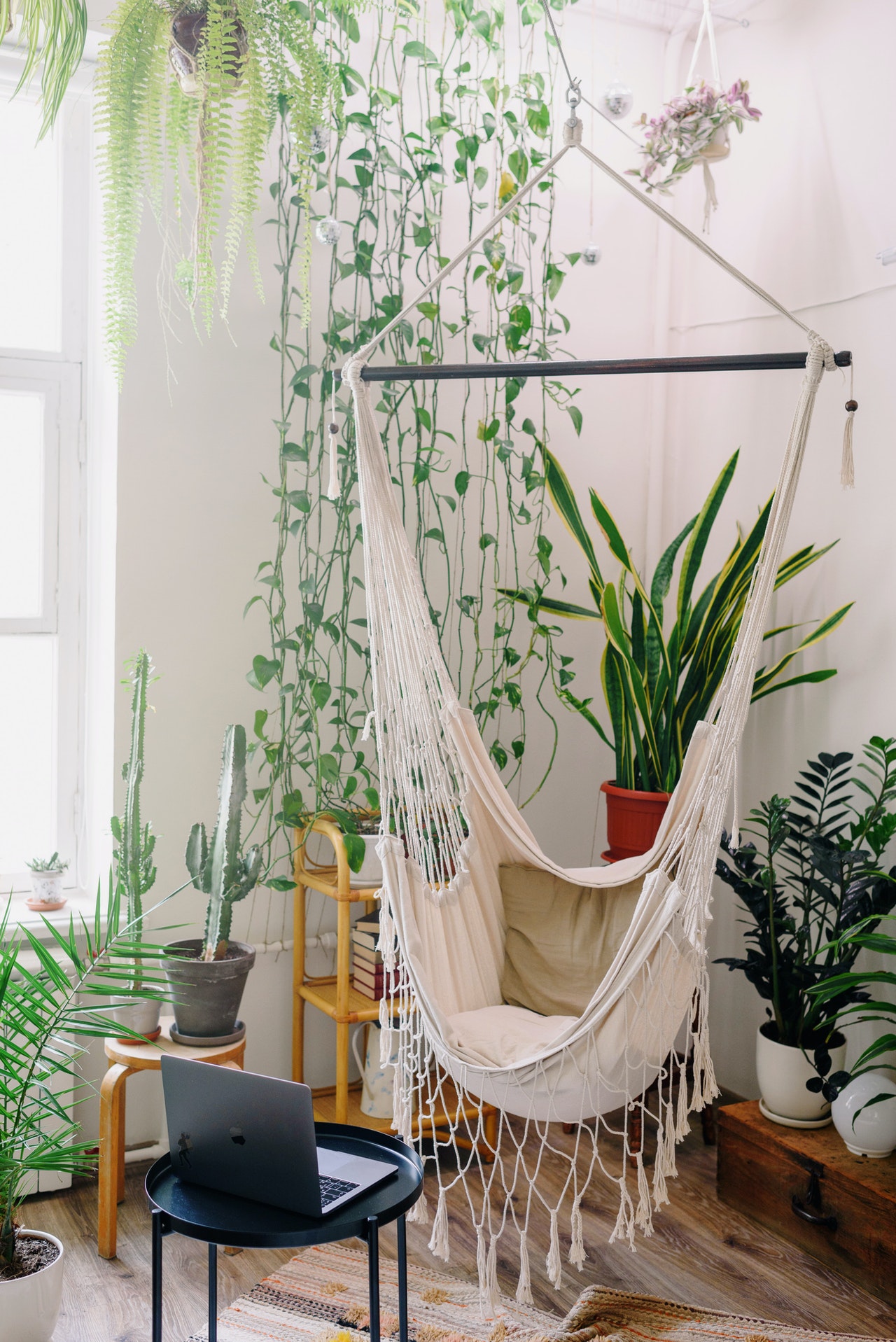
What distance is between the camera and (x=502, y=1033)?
1.96 m

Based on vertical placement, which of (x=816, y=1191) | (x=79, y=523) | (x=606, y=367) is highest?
(x=606, y=367)

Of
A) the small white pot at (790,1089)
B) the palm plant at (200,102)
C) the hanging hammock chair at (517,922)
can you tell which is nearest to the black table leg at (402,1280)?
the hanging hammock chair at (517,922)

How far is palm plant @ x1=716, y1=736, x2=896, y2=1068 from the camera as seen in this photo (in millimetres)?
2156

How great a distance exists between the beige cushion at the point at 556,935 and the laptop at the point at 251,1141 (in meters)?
0.75

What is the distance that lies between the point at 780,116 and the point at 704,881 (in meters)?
1.93

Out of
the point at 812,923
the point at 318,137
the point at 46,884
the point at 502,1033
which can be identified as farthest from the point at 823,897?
the point at 318,137

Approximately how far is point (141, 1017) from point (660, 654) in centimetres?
132

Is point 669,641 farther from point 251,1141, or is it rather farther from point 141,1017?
point 251,1141

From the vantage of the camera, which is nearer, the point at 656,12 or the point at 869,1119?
the point at 869,1119

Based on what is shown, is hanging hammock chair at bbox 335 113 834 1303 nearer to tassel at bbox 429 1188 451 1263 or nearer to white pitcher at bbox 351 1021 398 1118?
tassel at bbox 429 1188 451 1263

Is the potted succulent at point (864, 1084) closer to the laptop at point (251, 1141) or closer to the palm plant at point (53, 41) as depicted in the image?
the laptop at point (251, 1141)

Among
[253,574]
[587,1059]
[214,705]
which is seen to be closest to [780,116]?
[253,574]

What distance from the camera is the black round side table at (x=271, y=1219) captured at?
131cm

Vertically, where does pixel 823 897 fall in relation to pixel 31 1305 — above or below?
above
